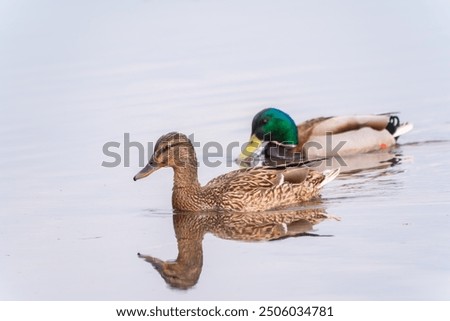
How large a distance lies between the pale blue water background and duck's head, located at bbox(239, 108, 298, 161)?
0.38 m

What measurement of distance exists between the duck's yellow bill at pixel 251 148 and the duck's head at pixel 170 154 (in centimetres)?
267

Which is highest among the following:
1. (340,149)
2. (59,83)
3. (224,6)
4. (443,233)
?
(224,6)

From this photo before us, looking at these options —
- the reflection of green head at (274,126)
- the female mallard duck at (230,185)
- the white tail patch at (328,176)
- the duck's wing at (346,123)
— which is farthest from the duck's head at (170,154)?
the duck's wing at (346,123)

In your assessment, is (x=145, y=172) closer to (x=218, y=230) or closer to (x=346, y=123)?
(x=218, y=230)

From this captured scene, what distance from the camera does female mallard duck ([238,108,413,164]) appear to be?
14938mm

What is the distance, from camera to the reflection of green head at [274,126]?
49.2 ft

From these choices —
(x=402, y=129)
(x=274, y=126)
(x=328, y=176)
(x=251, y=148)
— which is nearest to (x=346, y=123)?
(x=402, y=129)

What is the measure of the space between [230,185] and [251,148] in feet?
10.1

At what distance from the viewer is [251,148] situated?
14688 mm

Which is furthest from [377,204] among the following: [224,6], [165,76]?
[224,6]

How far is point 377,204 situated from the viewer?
448 inches

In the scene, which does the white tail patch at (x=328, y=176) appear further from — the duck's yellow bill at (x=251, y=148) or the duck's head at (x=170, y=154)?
the duck's yellow bill at (x=251, y=148)

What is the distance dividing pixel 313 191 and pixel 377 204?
2.73 ft
